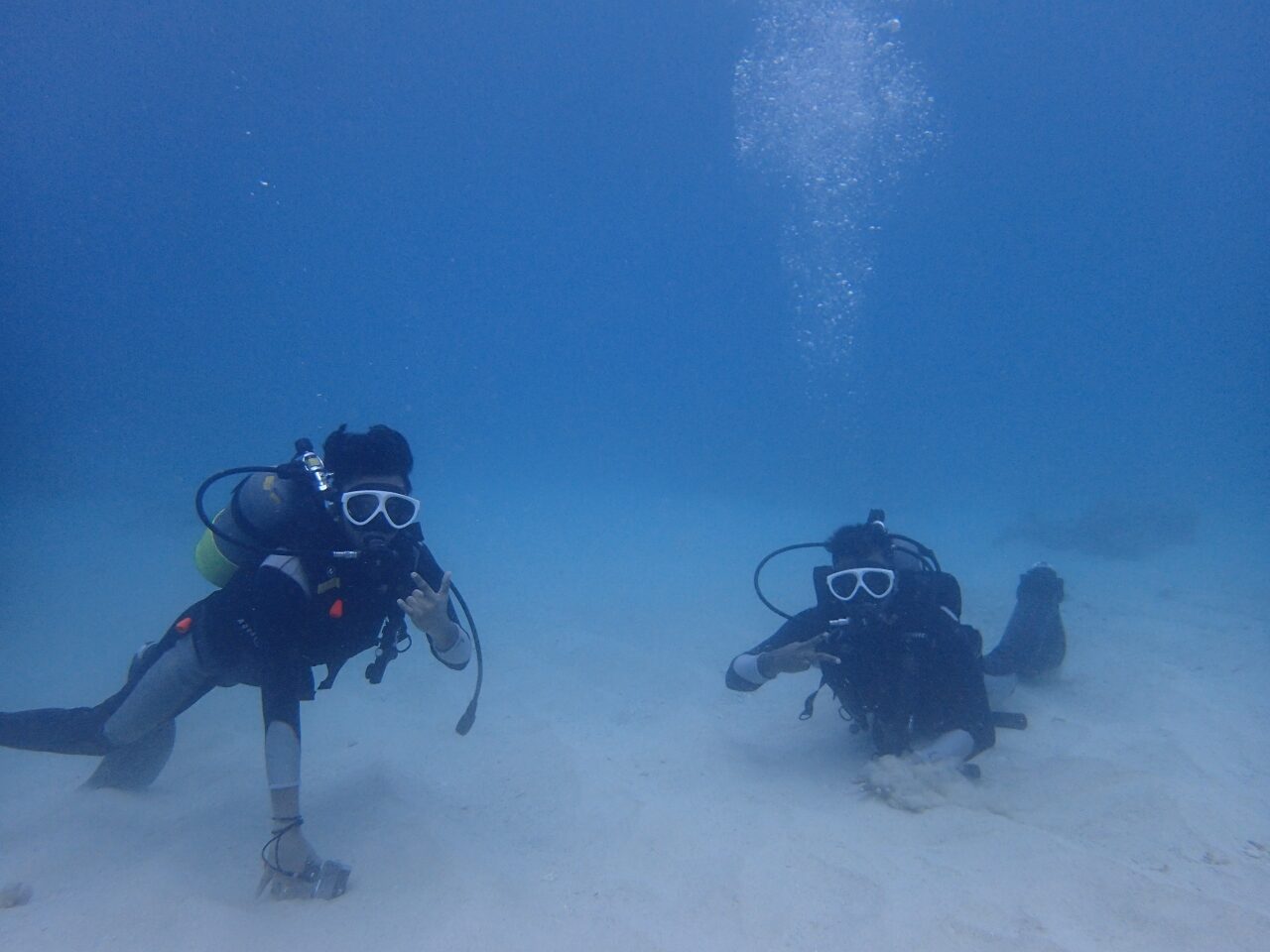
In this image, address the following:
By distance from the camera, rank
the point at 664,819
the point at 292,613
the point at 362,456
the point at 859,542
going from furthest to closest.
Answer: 1. the point at 859,542
2. the point at 664,819
3. the point at 362,456
4. the point at 292,613

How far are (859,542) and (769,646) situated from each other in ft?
3.38

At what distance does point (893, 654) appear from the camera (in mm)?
4375

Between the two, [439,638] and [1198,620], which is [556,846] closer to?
[439,638]

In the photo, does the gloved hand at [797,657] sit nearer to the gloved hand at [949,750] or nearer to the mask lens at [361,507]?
the gloved hand at [949,750]

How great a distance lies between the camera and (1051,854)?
3514 mm

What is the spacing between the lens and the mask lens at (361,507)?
3.63 m

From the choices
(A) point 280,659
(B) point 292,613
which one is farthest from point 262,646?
(B) point 292,613

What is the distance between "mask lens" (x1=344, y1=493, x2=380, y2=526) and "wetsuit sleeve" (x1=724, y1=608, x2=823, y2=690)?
2858 millimetres

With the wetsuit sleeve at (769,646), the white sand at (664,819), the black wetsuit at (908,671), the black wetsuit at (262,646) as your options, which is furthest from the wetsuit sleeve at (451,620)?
the black wetsuit at (908,671)

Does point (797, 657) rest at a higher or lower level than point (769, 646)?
higher

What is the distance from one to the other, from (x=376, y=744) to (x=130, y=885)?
252 cm

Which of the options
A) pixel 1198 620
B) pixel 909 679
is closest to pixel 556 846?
pixel 909 679

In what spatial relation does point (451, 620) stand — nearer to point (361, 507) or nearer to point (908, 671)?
point (361, 507)

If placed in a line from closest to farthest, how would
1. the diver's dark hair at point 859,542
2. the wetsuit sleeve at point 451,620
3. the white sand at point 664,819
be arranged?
the white sand at point 664,819, the wetsuit sleeve at point 451,620, the diver's dark hair at point 859,542
